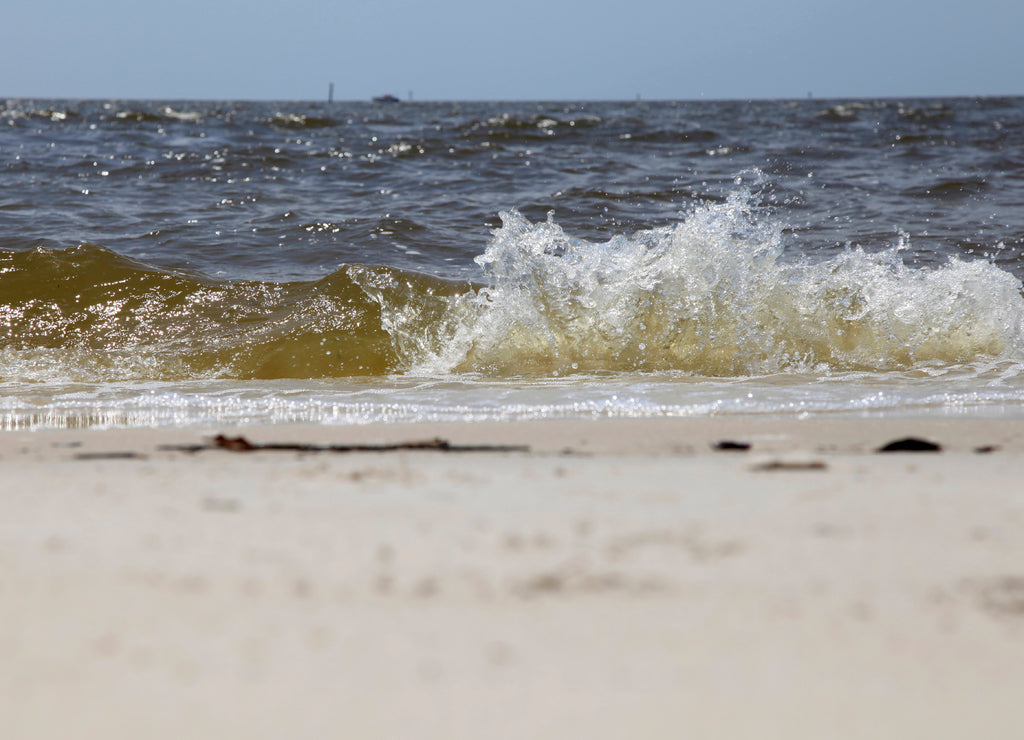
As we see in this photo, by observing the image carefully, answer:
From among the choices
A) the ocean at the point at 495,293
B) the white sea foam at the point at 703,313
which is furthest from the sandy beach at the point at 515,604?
the white sea foam at the point at 703,313

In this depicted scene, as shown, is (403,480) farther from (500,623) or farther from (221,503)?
(500,623)

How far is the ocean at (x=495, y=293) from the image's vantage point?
3533 mm

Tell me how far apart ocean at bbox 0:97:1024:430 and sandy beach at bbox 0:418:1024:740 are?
1.43m

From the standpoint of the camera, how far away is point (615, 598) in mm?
1180

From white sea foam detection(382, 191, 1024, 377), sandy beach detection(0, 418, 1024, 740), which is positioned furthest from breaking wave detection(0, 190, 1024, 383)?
sandy beach detection(0, 418, 1024, 740)

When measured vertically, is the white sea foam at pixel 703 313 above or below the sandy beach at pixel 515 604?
above

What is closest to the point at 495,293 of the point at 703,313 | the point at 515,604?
the point at 703,313

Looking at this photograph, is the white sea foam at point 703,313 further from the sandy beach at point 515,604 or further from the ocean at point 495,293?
the sandy beach at point 515,604

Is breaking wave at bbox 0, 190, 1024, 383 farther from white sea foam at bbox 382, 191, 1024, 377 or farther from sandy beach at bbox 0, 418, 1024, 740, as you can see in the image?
sandy beach at bbox 0, 418, 1024, 740

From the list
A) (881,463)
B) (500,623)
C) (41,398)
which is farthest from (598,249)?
(500,623)

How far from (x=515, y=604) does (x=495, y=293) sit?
3.71 meters

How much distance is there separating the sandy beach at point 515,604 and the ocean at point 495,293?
1.43 meters

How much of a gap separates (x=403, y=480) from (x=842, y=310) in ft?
11.4

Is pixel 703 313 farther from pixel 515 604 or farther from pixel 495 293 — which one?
pixel 515 604
